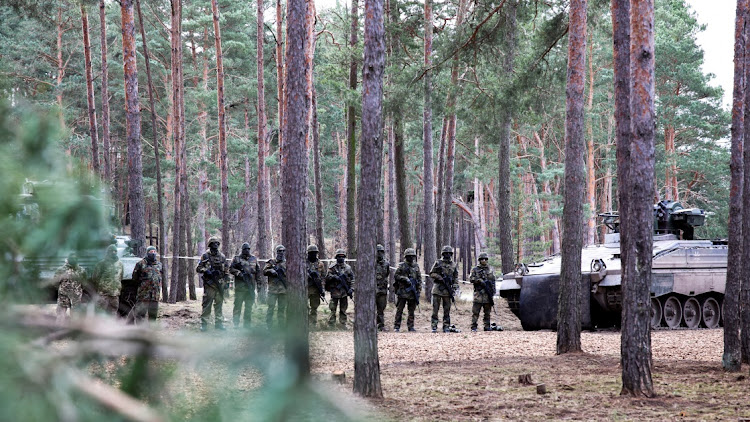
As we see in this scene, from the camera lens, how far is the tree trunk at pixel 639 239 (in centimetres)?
823

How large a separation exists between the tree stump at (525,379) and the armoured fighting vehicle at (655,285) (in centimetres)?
736

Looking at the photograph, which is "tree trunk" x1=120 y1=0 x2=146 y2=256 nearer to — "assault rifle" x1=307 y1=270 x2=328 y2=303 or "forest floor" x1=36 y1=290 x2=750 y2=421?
"assault rifle" x1=307 y1=270 x2=328 y2=303

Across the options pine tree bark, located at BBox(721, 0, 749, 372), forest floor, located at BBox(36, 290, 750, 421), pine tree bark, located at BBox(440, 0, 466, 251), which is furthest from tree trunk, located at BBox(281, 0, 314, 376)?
pine tree bark, located at BBox(440, 0, 466, 251)

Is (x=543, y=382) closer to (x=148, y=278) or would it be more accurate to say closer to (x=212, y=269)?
(x=148, y=278)

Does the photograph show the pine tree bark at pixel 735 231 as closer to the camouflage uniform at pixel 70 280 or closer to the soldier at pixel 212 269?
the soldier at pixel 212 269

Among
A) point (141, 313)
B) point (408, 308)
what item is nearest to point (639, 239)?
point (141, 313)

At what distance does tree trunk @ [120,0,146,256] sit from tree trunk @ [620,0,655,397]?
10301 mm

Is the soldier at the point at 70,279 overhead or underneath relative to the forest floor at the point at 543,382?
overhead

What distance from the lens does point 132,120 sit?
16.5 metres

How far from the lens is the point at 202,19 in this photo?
35438mm

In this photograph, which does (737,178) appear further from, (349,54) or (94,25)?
(94,25)

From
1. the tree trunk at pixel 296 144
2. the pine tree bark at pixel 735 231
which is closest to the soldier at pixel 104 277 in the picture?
the tree trunk at pixel 296 144

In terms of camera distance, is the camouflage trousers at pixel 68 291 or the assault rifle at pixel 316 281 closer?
the camouflage trousers at pixel 68 291

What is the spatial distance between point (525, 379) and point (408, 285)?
823cm
